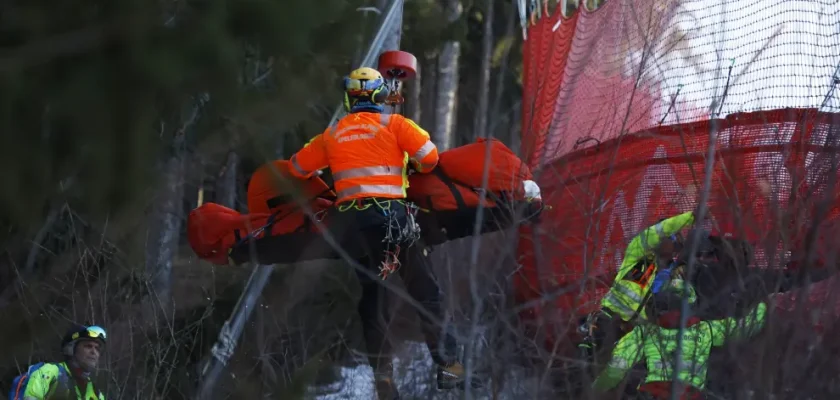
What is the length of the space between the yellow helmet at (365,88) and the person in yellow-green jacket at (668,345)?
5.94 feet

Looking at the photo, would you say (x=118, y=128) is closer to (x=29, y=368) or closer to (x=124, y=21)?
(x=124, y=21)

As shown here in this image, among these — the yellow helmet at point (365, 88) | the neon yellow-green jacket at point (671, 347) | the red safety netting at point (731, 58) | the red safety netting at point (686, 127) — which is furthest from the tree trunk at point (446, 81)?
the neon yellow-green jacket at point (671, 347)

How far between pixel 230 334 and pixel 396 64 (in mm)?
1717

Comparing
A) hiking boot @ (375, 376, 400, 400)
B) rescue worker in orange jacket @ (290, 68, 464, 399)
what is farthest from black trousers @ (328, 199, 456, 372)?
hiking boot @ (375, 376, 400, 400)

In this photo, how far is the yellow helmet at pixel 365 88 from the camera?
541 cm

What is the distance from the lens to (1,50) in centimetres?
219

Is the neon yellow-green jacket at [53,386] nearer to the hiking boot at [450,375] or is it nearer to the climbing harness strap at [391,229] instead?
the hiking boot at [450,375]

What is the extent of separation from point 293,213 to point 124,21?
3.51 m

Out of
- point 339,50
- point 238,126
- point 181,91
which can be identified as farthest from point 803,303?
point 181,91

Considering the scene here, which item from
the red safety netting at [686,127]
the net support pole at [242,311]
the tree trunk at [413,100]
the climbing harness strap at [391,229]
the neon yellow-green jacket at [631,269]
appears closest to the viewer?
the red safety netting at [686,127]

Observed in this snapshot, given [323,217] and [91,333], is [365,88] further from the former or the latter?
[91,333]

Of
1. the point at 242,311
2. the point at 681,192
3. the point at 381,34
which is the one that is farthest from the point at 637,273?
the point at 381,34

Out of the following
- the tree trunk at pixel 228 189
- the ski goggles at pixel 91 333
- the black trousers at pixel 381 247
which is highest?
the black trousers at pixel 381 247

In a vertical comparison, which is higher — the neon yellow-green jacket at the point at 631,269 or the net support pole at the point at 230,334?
the neon yellow-green jacket at the point at 631,269
